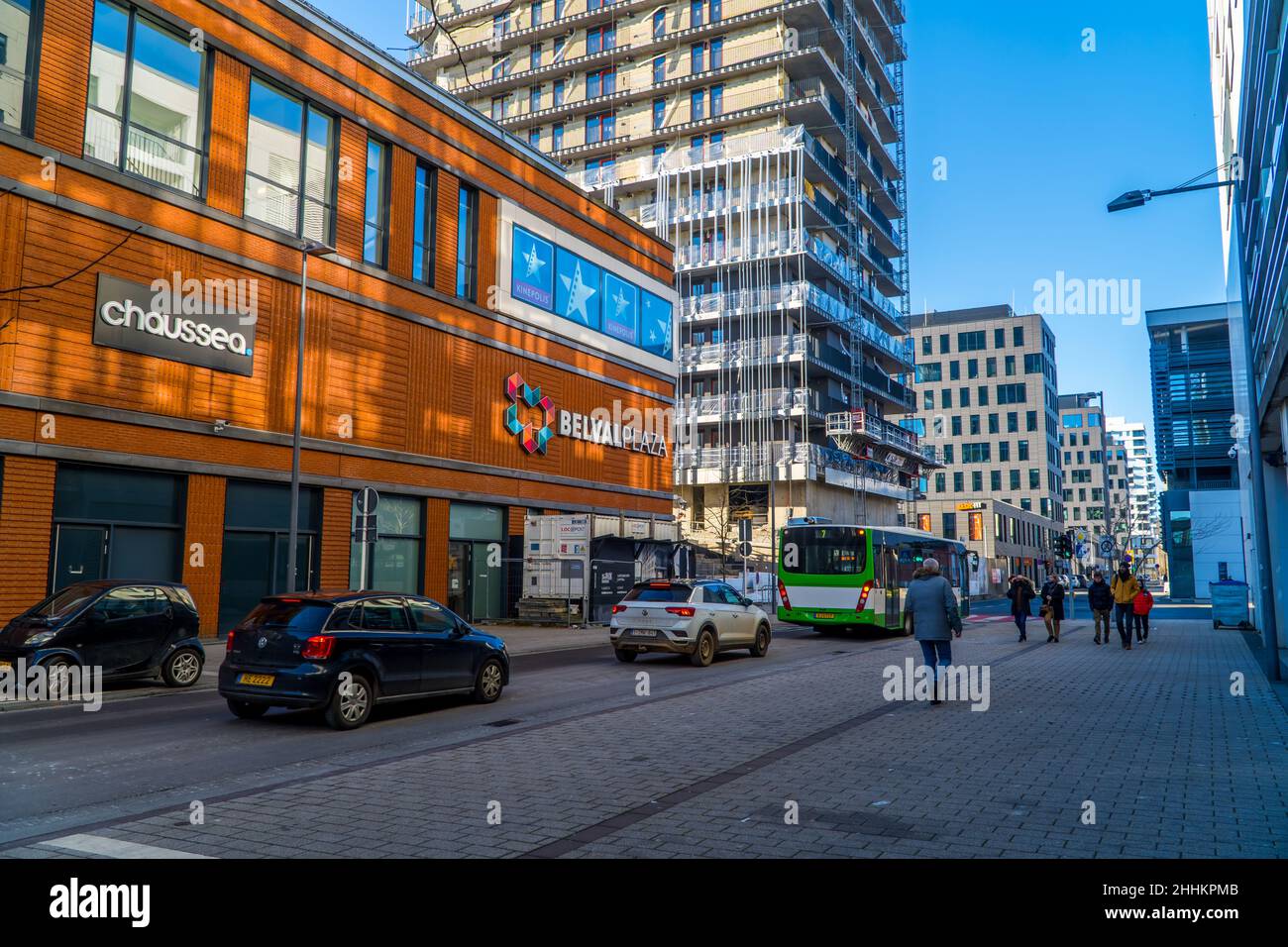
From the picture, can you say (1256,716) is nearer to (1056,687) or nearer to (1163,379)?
(1056,687)

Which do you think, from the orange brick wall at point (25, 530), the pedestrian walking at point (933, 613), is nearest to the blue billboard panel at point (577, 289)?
the orange brick wall at point (25, 530)

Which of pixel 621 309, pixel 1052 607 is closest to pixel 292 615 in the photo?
pixel 1052 607

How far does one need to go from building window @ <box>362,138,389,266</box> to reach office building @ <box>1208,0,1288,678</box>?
2044 cm

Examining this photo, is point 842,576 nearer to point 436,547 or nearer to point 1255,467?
point 1255,467

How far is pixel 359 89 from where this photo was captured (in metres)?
26.1

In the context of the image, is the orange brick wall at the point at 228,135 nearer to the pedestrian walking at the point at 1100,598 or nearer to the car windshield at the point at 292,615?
the car windshield at the point at 292,615

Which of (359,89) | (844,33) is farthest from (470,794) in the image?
(844,33)

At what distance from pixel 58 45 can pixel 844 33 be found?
46.8m

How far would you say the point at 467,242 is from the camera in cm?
3022

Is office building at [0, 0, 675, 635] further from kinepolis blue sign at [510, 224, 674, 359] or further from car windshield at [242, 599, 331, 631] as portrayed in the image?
car windshield at [242, 599, 331, 631]

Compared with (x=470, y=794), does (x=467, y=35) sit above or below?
above

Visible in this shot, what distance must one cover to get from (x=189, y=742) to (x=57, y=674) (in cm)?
422

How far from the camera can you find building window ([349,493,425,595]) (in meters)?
25.3

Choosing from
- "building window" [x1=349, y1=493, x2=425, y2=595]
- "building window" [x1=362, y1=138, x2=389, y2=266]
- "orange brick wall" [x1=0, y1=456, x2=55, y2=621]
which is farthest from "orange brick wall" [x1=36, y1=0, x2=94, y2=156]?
"building window" [x1=349, y1=493, x2=425, y2=595]
